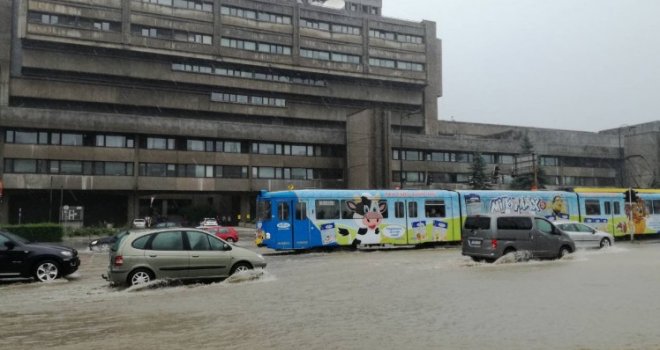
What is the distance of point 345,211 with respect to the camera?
24.8 m

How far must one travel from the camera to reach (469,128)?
3708 inches

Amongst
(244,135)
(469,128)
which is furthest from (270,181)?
(469,128)

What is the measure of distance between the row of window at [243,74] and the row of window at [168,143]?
11.3 m

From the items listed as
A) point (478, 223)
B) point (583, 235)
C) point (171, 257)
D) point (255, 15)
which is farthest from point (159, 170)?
point (171, 257)

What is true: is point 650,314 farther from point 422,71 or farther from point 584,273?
point 422,71

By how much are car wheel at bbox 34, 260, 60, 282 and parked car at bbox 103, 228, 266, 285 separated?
273cm

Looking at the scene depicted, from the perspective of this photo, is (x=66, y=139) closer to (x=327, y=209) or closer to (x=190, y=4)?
(x=190, y=4)

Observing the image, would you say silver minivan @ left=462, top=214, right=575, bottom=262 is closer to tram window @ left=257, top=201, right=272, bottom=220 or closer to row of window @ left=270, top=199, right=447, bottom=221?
row of window @ left=270, top=199, right=447, bottom=221

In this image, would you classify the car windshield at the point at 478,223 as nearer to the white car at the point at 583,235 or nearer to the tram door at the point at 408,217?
the white car at the point at 583,235

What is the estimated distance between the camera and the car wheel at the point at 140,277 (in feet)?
40.9

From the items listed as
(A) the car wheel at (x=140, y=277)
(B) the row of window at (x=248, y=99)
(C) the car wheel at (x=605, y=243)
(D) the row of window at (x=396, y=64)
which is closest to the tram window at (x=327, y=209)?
(C) the car wheel at (x=605, y=243)

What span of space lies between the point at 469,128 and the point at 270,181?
41.0m

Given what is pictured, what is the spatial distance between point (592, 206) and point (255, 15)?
5546 cm

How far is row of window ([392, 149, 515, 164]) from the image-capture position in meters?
75.0
